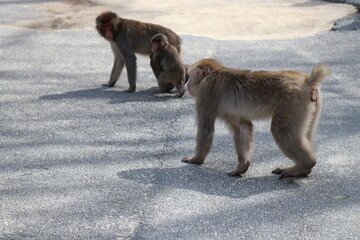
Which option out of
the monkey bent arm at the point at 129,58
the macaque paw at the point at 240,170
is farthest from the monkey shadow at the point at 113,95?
the macaque paw at the point at 240,170

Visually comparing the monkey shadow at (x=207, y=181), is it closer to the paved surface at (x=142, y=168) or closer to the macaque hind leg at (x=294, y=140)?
the paved surface at (x=142, y=168)

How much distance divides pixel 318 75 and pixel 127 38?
14.1 feet

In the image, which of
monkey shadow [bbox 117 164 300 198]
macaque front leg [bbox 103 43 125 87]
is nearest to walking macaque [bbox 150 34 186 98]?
macaque front leg [bbox 103 43 125 87]

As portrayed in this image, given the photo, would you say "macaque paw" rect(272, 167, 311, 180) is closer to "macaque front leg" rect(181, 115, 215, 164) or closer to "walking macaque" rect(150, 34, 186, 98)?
"macaque front leg" rect(181, 115, 215, 164)

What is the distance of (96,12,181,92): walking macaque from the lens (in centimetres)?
945

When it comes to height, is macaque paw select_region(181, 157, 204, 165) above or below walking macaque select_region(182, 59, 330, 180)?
below

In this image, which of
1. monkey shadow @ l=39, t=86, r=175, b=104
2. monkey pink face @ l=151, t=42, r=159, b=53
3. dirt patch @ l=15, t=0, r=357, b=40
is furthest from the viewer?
dirt patch @ l=15, t=0, r=357, b=40

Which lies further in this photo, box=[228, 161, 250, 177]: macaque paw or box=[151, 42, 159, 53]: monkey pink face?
box=[151, 42, 159, 53]: monkey pink face

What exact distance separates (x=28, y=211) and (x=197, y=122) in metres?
1.95

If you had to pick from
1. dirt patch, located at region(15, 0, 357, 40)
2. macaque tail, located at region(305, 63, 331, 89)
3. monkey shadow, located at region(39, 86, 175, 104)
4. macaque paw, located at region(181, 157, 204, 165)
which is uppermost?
macaque tail, located at region(305, 63, 331, 89)

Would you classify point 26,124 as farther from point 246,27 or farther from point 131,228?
point 246,27

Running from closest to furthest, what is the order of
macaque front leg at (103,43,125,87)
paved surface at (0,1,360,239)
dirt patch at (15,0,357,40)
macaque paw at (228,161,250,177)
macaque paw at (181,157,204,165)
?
paved surface at (0,1,360,239)
macaque paw at (228,161,250,177)
macaque paw at (181,157,204,165)
macaque front leg at (103,43,125,87)
dirt patch at (15,0,357,40)

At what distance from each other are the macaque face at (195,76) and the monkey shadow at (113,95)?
2.28 m

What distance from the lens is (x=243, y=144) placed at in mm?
6445
